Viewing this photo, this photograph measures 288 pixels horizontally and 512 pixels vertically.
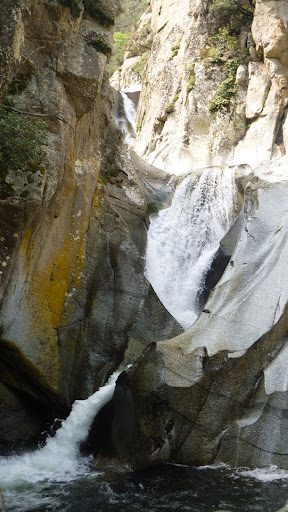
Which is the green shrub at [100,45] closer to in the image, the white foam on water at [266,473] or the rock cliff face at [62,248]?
the rock cliff face at [62,248]

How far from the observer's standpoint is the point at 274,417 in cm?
934

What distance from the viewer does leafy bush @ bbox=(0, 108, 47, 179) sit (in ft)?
30.7

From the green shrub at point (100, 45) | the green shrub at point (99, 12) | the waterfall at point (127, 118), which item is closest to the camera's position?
the green shrub at point (100, 45)

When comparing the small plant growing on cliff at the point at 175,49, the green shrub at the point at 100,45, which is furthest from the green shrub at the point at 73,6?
the small plant growing on cliff at the point at 175,49

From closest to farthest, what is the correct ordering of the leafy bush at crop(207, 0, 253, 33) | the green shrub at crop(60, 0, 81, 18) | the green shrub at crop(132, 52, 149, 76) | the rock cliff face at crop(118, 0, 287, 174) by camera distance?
1. the green shrub at crop(60, 0, 81, 18)
2. the rock cliff face at crop(118, 0, 287, 174)
3. the leafy bush at crop(207, 0, 253, 33)
4. the green shrub at crop(132, 52, 149, 76)

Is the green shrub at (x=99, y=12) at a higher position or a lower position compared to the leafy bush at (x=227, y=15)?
lower

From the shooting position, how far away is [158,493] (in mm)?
8094

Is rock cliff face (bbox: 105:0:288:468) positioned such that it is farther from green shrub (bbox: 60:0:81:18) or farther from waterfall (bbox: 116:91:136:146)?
waterfall (bbox: 116:91:136:146)

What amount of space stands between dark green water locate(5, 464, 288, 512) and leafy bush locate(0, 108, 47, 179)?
601cm

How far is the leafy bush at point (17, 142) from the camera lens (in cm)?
937

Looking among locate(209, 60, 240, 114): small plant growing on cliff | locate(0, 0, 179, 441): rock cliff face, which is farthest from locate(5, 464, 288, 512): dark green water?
locate(209, 60, 240, 114): small plant growing on cliff

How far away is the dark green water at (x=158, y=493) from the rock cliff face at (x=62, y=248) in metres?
3.15

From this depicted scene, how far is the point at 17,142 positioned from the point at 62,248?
11.8 ft

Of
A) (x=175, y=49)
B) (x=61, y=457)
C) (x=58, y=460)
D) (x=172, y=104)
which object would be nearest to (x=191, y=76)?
(x=172, y=104)
